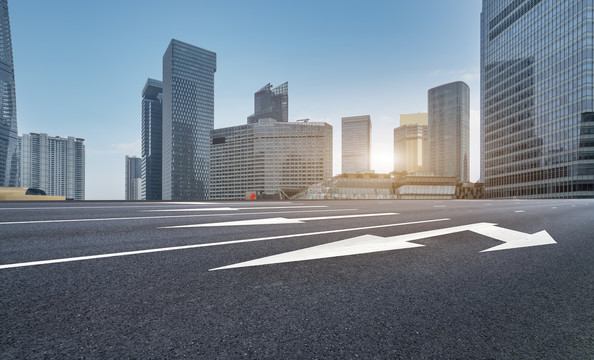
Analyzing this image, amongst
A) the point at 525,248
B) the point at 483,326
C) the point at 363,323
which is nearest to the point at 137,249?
the point at 363,323

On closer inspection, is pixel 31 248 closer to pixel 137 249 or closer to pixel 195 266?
pixel 137 249

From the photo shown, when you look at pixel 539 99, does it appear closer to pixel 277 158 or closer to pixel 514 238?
pixel 514 238

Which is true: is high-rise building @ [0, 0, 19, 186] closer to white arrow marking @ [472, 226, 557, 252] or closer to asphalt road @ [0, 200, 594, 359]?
asphalt road @ [0, 200, 594, 359]

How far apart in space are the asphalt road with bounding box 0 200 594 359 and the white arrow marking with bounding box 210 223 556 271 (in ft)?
0.13

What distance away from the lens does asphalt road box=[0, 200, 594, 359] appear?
1382mm

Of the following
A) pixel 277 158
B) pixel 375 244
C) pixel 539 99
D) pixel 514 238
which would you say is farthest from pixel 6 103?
pixel 539 99

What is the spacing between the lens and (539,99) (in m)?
89.8

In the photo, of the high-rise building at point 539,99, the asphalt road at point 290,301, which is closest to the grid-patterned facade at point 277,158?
the high-rise building at point 539,99

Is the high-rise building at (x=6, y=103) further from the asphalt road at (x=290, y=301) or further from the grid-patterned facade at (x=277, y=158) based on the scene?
the asphalt road at (x=290, y=301)

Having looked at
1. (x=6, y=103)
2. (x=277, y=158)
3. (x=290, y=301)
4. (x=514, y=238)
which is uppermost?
(x=6, y=103)

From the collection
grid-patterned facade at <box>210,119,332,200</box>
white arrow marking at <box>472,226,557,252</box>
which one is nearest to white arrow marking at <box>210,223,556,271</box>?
white arrow marking at <box>472,226,557,252</box>

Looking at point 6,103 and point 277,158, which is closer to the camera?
point 6,103

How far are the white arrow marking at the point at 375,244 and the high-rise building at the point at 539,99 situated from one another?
3809 inches

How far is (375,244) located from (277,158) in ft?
594
